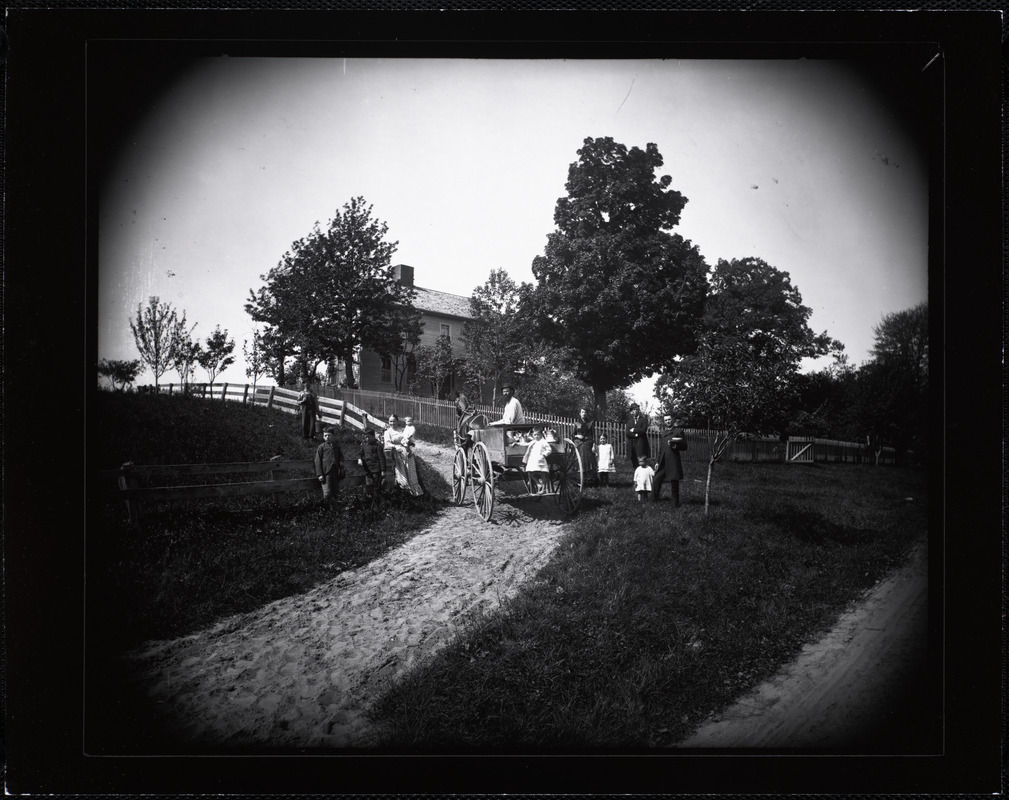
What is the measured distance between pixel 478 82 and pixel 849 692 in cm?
386

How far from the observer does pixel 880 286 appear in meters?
2.96

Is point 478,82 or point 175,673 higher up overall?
point 478,82

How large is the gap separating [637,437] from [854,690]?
1.72 m

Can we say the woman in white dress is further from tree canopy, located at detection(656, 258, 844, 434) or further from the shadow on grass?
the shadow on grass

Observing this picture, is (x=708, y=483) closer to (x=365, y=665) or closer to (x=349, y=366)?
(x=365, y=665)

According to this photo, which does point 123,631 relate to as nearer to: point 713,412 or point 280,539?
point 280,539

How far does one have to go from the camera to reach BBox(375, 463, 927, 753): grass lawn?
2576 millimetres

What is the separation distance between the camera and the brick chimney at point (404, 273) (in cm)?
298

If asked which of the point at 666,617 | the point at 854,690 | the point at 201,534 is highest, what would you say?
the point at 201,534

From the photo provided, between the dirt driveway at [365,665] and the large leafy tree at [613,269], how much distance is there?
1493mm

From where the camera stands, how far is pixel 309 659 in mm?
2605

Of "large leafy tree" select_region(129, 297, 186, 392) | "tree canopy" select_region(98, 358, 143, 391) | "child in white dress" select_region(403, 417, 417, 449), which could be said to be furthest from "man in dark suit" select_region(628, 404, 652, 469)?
"tree canopy" select_region(98, 358, 143, 391)

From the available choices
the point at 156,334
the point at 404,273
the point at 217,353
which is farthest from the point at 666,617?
the point at 156,334

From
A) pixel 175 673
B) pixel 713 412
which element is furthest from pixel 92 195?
pixel 713 412
